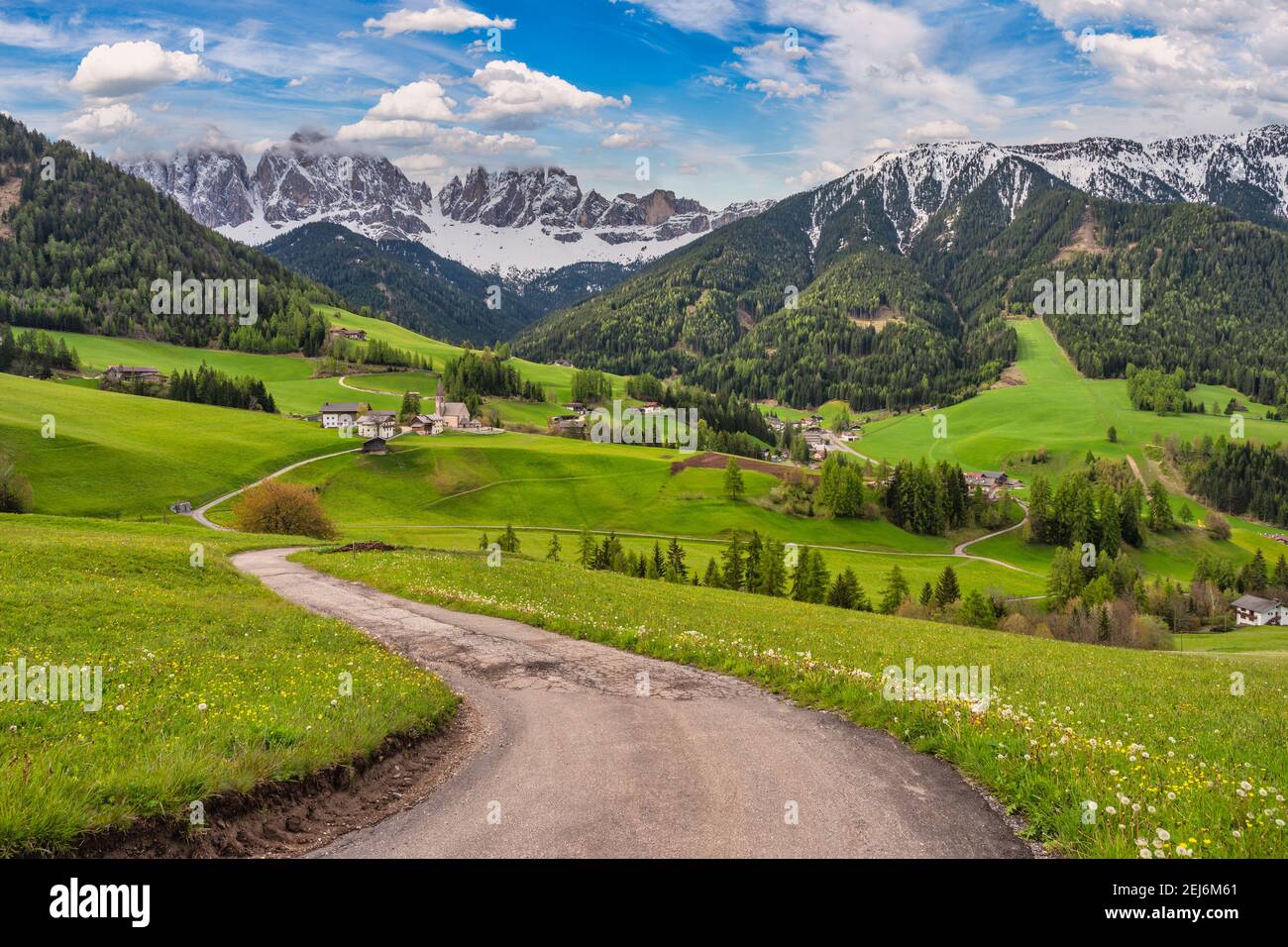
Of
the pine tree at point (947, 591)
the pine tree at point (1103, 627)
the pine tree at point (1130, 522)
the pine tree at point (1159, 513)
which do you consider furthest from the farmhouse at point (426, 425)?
the pine tree at point (1159, 513)

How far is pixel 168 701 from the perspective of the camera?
1342 centimetres

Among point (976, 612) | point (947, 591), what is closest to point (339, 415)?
point (947, 591)

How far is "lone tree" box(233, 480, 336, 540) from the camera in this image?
247 feet

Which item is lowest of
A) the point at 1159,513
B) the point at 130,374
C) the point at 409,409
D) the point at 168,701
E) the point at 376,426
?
the point at 1159,513

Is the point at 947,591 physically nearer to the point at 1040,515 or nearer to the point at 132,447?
the point at 1040,515

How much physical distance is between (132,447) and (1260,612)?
18034 cm

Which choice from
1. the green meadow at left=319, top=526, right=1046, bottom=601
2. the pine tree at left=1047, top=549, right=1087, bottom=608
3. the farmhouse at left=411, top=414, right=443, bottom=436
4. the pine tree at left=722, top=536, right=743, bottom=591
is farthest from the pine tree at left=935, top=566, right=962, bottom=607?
the farmhouse at left=411, top=414, right=443, bottom=436

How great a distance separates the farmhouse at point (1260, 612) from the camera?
11494 cm

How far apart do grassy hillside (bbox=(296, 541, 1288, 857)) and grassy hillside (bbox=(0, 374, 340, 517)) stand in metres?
82.3

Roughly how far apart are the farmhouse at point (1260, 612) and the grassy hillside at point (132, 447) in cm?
16087

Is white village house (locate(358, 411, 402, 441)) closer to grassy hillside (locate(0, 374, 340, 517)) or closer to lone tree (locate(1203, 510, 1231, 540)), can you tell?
grassy hillside (locate(0, 374, 340, 517))

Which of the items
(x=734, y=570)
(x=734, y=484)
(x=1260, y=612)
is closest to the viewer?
(x=734, y=570)
